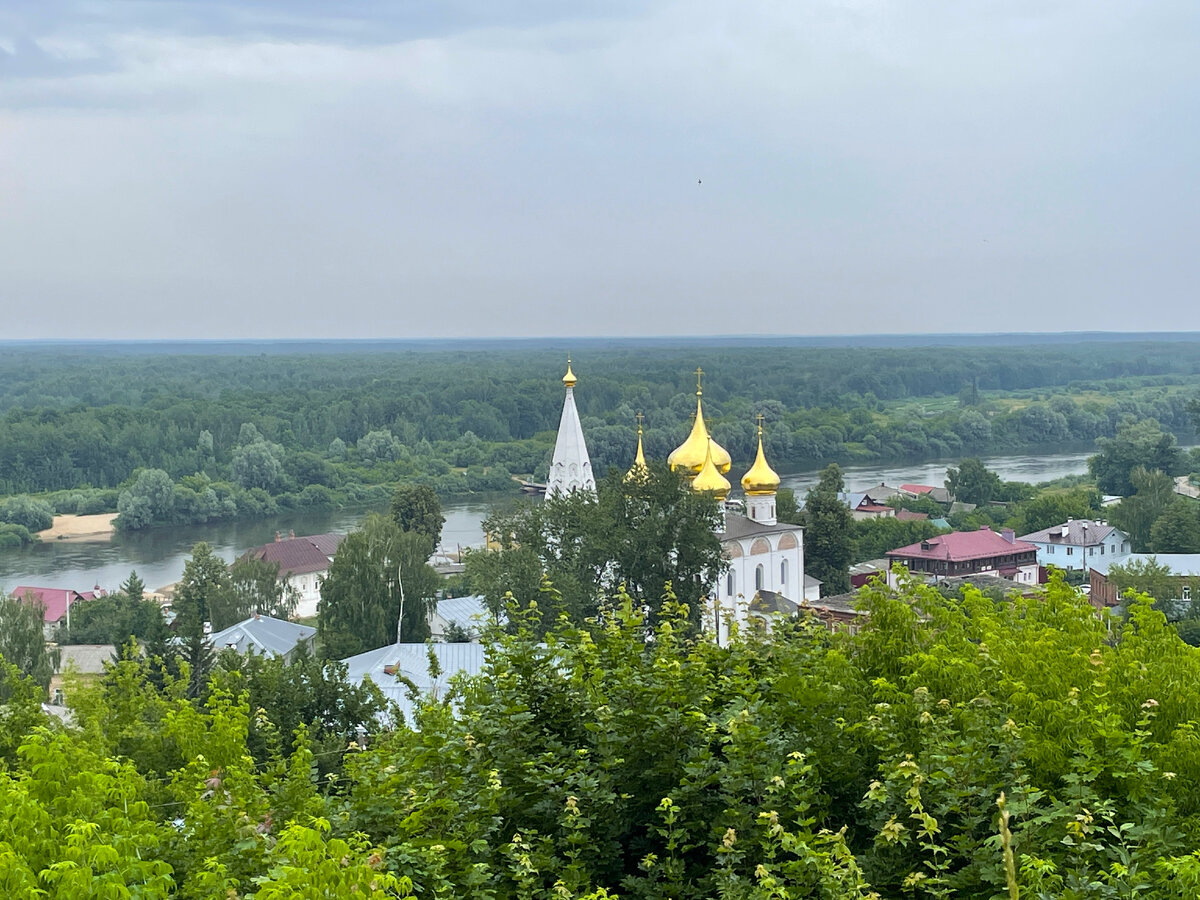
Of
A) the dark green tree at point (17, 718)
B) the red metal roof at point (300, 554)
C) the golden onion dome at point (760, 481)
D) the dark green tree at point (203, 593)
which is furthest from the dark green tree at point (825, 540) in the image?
the dark green tree at point (17, 718)

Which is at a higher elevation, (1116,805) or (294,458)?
(1116,805)

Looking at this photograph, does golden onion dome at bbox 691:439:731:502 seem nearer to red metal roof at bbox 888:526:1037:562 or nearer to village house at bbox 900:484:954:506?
red metal roof at bbox 888:526:1037:562

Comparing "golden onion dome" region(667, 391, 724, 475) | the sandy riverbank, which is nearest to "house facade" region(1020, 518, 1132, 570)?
"golden onion dome" region(667, 391, 724, 475)

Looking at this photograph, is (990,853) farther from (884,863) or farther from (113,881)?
(113,881)

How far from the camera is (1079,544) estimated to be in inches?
1250

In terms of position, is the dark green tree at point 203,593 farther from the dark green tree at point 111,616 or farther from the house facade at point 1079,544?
the house facade at point 1079,544

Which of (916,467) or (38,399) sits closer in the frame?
(916,467)

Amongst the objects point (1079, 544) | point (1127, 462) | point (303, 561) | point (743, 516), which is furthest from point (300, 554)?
point (1127, 462)

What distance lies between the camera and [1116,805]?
14.4 feet

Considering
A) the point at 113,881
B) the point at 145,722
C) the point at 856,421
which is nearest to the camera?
the point at 113,881

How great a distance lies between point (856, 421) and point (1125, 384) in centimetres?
3950

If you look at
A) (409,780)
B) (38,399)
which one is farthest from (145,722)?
(38,399)

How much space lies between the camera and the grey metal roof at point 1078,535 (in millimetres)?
31812

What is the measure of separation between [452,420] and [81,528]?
30.1 m
